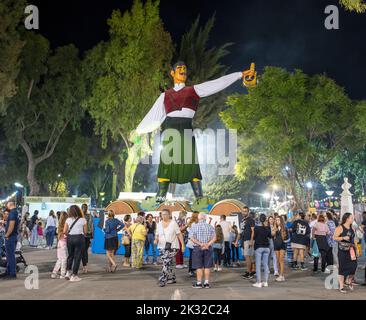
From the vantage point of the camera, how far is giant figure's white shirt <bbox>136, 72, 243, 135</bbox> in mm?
18312

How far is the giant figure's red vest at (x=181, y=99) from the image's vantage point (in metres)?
18.6

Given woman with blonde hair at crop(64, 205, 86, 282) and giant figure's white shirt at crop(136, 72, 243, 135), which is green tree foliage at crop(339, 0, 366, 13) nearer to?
giant figure's white shirt at crop(136, 72, 243, 135)

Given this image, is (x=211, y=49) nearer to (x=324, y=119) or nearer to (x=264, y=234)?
(x=324, y=119)

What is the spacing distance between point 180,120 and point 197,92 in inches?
48.1

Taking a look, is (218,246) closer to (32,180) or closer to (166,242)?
(166,242)

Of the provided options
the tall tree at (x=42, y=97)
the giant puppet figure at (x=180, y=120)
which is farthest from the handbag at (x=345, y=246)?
the tall tree at (x=42, y=97)

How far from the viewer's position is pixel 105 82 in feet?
111

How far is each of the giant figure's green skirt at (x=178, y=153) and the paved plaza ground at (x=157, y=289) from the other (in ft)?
21.4

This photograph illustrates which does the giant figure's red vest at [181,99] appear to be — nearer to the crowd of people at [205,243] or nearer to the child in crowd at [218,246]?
the crowd of people at [205,243]

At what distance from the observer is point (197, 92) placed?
18656mm

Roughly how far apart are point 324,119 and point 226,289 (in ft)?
76.5

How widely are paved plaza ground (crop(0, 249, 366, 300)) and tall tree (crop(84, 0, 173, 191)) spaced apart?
70.3ft

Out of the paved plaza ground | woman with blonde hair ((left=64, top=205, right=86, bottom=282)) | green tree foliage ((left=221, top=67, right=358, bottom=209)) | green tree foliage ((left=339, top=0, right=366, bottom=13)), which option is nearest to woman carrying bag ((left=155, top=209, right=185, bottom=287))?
the paved plaza ground

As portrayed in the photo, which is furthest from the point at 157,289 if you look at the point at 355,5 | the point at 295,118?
the point at 295,118
